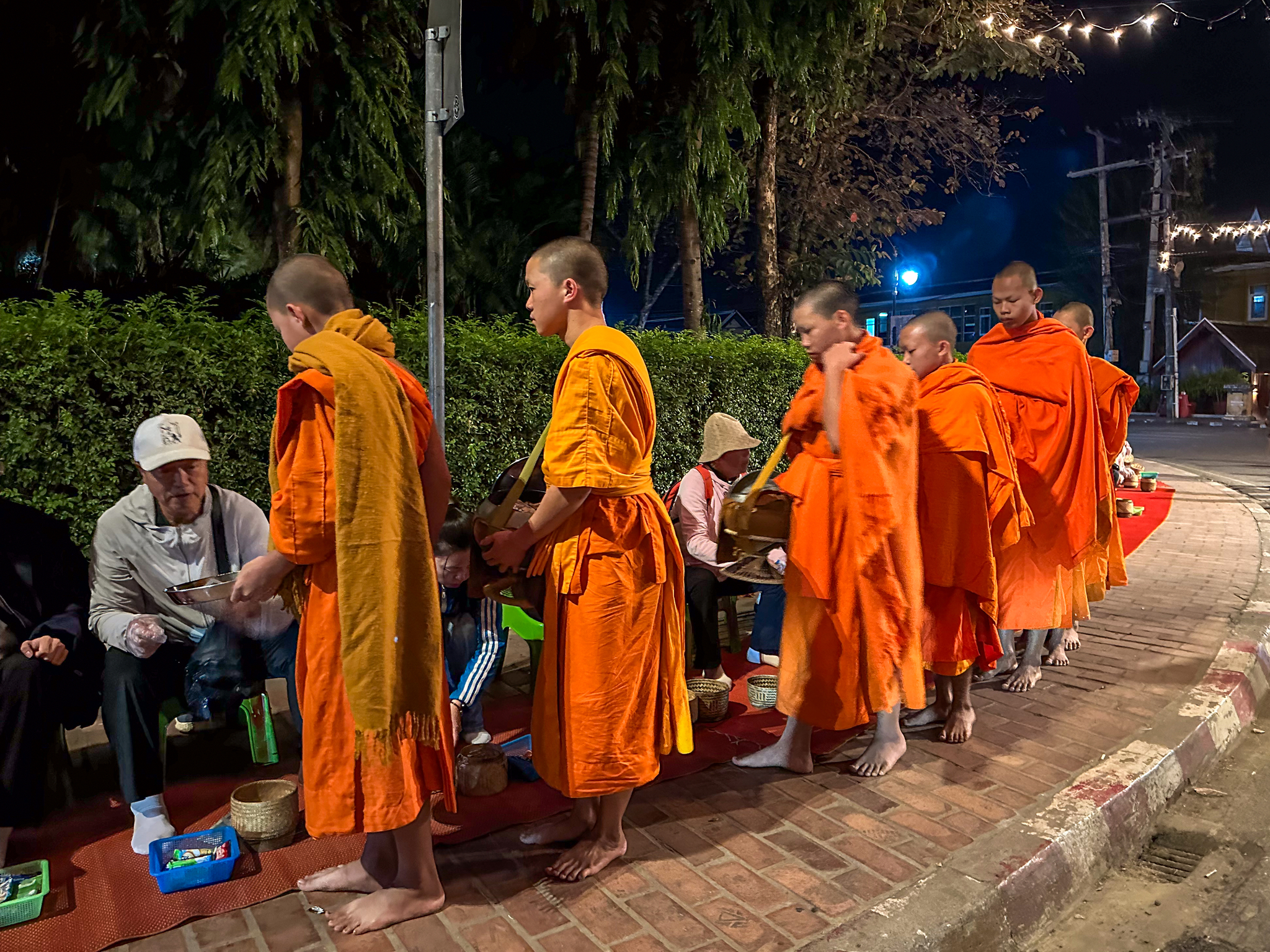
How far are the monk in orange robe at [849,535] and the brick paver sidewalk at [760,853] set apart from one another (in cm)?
33

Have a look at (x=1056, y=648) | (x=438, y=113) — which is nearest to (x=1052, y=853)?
(x=1056, y=648)

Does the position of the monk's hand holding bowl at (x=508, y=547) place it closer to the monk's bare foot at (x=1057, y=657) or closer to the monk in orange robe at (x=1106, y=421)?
the monk's bare foot at (x=1057, y=657)

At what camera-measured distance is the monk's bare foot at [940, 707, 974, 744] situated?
13.8 ft

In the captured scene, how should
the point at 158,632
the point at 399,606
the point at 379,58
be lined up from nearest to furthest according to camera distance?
the point at 399,606 → the point at 158,632 → the point at 379,58

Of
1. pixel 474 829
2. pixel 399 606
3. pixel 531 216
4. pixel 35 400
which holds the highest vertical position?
pixel 531 216

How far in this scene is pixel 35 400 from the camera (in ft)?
13.7

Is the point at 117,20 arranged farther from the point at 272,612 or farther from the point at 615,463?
the point at 615,463

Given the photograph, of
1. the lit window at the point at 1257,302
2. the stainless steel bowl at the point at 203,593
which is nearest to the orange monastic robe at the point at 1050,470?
the stainless steel bowl at the point at 203,593

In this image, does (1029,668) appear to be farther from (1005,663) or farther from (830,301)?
(830,301)

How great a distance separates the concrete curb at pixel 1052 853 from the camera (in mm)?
2693

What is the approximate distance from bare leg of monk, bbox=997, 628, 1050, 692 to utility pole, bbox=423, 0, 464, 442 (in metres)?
3.49

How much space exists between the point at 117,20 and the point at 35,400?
4.55 meters

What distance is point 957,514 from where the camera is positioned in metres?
4.14

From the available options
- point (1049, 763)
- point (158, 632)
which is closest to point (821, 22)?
point (1049, 763)
